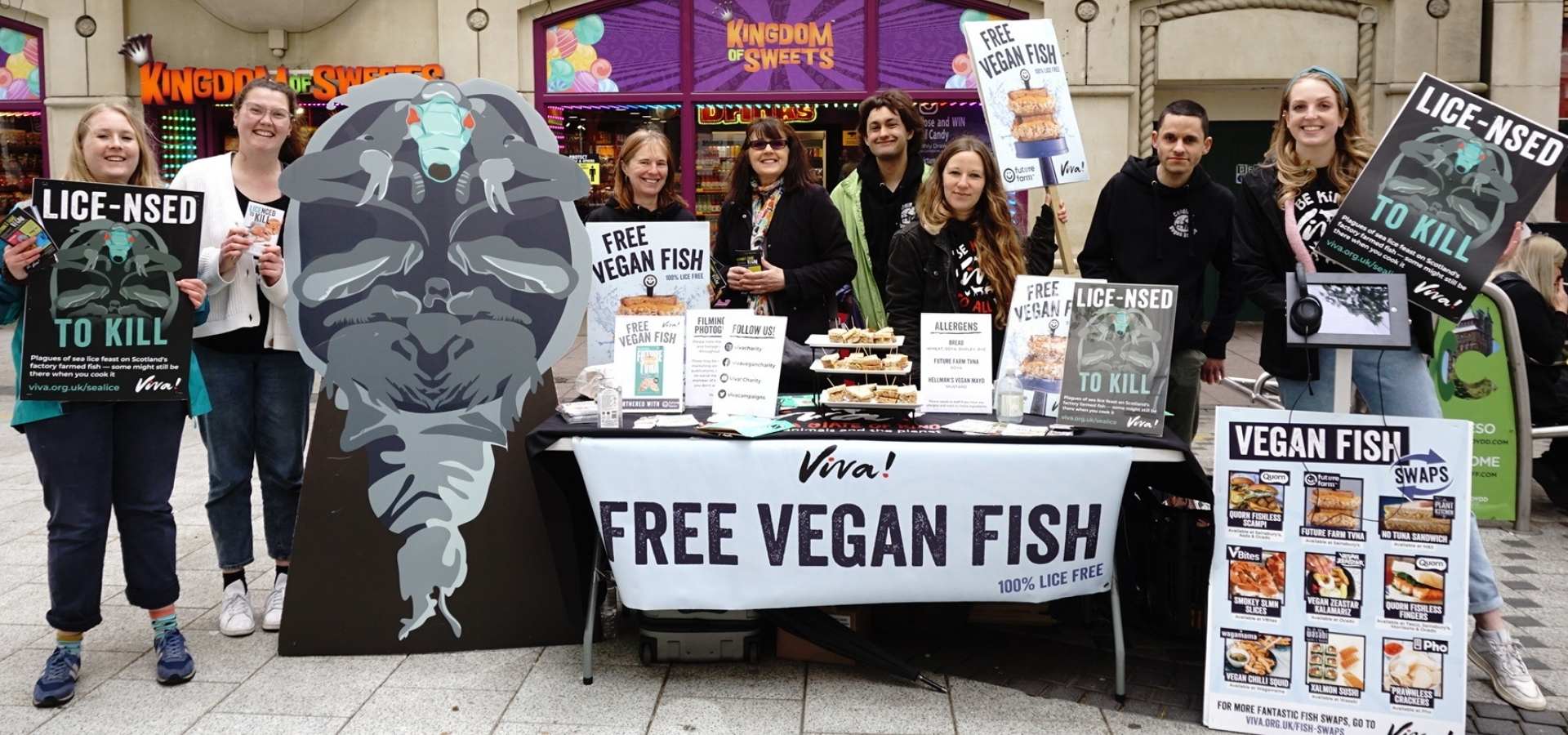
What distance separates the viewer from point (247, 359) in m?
4.20

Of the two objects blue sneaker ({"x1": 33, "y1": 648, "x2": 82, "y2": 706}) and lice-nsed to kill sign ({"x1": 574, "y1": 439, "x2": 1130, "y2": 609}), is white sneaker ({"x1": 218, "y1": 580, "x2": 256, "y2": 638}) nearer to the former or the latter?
blue sneaker ({"x1": 33, "y1": 648, "x2": 82, "y2": 706})

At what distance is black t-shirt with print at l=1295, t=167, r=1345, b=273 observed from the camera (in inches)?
147

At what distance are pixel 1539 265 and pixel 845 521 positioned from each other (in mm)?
4163

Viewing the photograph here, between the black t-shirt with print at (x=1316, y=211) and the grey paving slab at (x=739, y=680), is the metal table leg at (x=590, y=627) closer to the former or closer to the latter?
the grey paving slab at (x=739, y=680)

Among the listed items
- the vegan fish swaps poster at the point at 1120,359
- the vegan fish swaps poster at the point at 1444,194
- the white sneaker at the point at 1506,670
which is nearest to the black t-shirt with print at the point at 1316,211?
the vegan fish swaps poster at the point at 1444,194

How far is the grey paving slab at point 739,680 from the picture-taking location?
374 centimetres

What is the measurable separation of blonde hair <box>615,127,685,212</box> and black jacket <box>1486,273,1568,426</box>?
3.88 metres

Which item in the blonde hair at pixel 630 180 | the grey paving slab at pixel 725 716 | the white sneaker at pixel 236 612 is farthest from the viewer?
the blonde hair at pixel 630 180

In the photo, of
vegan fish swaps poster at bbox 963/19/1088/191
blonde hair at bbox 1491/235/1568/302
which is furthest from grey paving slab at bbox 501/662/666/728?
blonde hair at bbox 1491/235/1568/302

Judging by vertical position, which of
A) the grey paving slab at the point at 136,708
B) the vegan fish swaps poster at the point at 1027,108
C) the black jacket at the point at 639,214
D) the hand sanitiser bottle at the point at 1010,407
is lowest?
the grey paving slab at the point at 136,708

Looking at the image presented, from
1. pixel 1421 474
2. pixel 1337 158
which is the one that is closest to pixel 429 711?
pixel 1421 474

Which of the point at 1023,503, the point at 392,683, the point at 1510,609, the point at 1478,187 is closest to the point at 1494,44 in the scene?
the point at 1510,609

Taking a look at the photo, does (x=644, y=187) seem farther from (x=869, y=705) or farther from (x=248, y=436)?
(x=869, y=705)

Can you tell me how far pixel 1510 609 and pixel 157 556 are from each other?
475 cm
